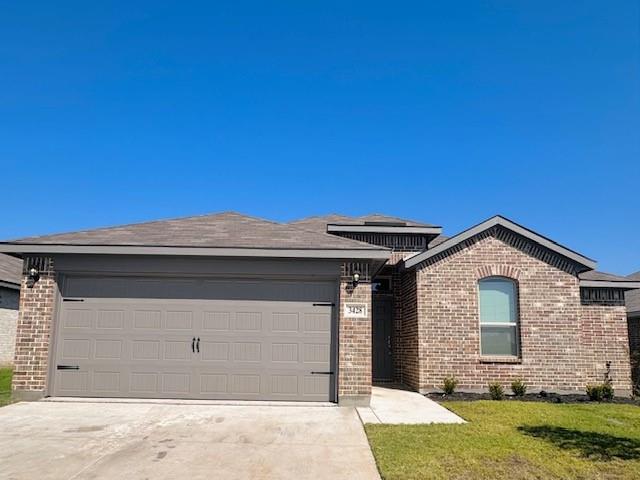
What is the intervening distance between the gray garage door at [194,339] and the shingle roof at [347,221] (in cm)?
591

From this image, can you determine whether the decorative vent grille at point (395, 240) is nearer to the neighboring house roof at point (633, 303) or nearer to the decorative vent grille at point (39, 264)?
the neighboring house roof at point (633, 303)

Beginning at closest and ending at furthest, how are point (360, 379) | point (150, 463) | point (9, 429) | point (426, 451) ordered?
1. point (150, 463)
2. point (426, 451)
3. point (9, 429)
4. point (360, 379)

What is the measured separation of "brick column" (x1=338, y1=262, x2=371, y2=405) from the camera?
9250 millimetres

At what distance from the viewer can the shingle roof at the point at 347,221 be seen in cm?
1523

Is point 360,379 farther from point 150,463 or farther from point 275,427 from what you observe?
point 150,463

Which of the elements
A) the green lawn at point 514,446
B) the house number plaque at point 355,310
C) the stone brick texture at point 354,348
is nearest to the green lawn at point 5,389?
the stone brick texture at point 354,348

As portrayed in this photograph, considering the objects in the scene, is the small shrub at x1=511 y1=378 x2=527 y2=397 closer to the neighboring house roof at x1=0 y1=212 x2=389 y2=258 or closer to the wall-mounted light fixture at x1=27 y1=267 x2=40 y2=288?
the neighboring house roof at x1=0 y1=212 x2=389 y2=258

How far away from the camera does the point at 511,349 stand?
11742 mm

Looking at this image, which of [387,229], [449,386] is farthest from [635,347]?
[387,229]

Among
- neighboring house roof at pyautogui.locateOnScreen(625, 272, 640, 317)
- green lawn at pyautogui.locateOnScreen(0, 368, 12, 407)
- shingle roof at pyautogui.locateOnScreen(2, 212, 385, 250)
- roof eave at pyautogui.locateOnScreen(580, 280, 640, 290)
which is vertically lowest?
green lawn at pyautogui.locateOnScreen(0, 368, 12, 407)

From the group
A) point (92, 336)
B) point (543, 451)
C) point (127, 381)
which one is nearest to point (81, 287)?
point (92, 336)

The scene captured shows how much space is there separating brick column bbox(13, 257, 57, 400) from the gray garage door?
9.2 inches

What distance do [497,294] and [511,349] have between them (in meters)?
1.29

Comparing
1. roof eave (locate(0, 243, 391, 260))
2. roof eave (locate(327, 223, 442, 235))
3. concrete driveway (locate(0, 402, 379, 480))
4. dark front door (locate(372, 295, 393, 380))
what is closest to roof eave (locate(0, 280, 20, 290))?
roof eave (locate(0, 243, 391, 260))
